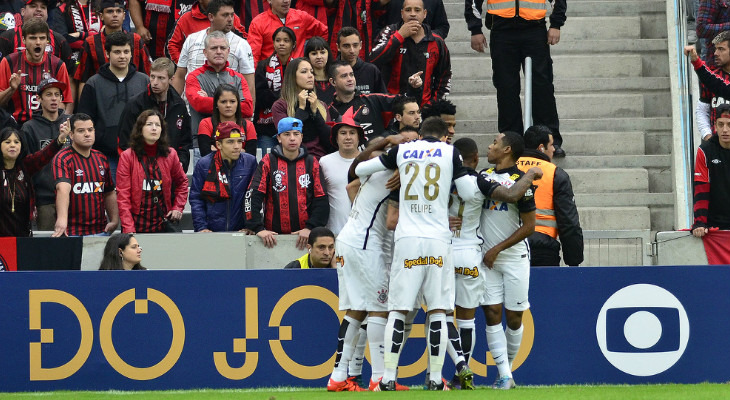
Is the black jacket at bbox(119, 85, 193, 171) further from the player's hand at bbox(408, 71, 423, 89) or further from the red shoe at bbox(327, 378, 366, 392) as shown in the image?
the red shoe at bbox(327, 378, 366, 392)

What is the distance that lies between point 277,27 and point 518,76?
9.63 ft

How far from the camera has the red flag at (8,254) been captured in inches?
451

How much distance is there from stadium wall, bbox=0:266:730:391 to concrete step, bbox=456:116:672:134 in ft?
14.1

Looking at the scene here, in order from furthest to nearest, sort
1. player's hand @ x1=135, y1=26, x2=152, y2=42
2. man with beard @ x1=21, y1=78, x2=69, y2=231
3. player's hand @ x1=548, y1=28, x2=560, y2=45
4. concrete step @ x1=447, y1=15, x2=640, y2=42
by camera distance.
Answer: concrete step @ x1=447, y1=15, x2=640, y2=42 → player's hand @ x1=135, y1=26, x2=152, y2=42 → player's hand @ x1=548, y1=28, x2=560, y2=45 → man with beard @ x1=21, y1=78, x2=69, y2=231

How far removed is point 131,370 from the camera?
10.5m

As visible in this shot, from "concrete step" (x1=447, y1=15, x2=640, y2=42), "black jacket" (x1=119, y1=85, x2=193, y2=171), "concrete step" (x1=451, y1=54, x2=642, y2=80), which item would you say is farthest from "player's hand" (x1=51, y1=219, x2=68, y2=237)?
"concrete step" (x1=447, y1=15, x2=640, y2=42)

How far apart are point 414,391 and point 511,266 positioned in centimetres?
130

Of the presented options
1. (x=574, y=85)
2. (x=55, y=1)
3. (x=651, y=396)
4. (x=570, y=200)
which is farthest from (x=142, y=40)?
(x=651, y=396)

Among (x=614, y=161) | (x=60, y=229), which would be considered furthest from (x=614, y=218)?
(x=60, y=229)

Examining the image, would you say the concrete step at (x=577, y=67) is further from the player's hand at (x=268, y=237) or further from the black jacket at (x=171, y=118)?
the player's hand at (x=268, y=237)

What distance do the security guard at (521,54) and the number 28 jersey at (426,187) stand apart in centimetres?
444

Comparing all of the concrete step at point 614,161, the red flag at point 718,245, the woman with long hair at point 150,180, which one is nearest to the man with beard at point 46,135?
the woman with long hair at point 150,180

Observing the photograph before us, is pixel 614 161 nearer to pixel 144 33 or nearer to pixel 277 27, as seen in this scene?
pixel 277 27

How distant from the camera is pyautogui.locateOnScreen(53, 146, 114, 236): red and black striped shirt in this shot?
12.1m
